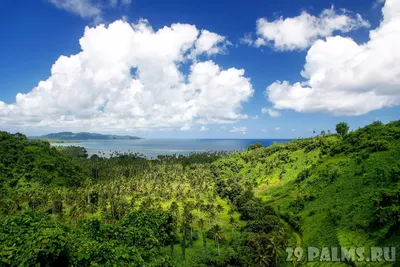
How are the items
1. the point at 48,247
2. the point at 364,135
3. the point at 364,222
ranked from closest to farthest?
the point at 48,247, the point at 364,222, the point at 364,135

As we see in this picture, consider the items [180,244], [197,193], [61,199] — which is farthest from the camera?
[197,193]

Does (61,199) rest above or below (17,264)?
below

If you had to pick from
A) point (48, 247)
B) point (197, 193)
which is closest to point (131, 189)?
point (197, 193)

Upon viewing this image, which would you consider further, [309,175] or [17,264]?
[309,175]

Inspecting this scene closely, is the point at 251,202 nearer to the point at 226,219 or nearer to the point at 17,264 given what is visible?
the point at 226,219

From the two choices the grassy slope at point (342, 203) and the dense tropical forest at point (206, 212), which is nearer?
the dense tropical forest at point (206, 212)

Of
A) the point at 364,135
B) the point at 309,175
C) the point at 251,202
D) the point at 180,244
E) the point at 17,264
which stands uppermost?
the point at 364,135

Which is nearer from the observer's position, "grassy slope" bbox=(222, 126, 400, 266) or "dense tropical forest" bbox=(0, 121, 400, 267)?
"dense tropical forest" bbox=(0, 121, 400, 267)
